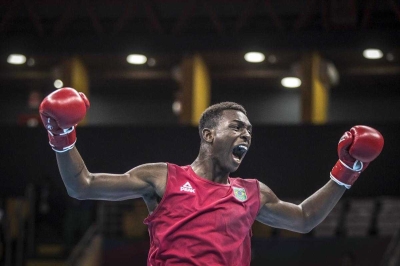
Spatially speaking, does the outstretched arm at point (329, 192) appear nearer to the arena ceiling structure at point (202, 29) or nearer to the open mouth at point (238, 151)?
the open mouth at point (238, 151)

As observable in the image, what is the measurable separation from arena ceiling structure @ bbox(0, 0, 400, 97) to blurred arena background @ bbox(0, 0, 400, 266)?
0.8 inches

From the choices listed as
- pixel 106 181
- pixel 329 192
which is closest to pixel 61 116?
pixel 106 181

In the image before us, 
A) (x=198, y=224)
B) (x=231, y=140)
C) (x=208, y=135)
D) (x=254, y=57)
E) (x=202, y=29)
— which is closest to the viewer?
(x=198, y=224)

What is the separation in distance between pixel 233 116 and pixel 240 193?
1.30ft

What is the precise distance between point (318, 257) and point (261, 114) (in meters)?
5.38

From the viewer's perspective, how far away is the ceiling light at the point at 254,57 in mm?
13391

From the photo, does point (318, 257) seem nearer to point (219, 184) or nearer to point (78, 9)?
point (78, 9)

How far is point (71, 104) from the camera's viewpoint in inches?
144

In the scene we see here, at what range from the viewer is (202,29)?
13.4 m

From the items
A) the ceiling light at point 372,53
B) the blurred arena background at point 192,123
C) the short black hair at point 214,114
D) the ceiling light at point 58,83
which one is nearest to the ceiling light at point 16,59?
the blurred arena background at point 192,123

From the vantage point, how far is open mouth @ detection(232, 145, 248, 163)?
4078 mm

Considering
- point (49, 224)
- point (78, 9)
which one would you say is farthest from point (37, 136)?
point (78, 9)

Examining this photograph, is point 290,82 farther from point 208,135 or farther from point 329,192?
point 208,135

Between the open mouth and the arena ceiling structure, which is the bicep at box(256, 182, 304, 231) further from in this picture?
the arena ceiling structure
